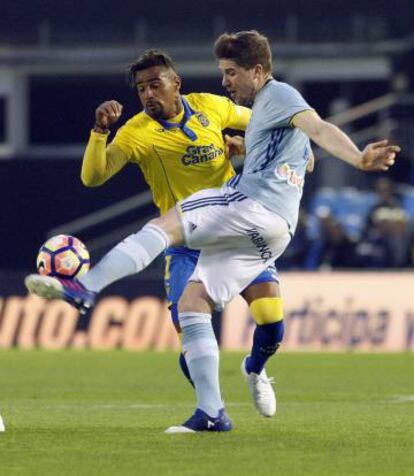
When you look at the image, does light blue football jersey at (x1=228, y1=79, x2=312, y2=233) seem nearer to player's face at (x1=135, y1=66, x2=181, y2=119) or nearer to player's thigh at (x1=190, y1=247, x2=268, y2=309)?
player's thigh at (x1=190, y1=247, x2=268, y2=309)

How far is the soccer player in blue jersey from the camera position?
8344 millimetres

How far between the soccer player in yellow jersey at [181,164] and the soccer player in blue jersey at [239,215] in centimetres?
75

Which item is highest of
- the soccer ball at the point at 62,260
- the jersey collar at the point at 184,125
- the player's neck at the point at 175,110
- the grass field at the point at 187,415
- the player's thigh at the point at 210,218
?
the player's neck at the point at 175,110

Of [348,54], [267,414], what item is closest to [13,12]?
[348,54]

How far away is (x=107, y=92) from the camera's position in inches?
1161

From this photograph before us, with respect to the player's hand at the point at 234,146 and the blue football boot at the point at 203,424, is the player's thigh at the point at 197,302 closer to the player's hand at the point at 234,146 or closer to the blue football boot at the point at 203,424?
the blue football boot at the point at 203,424

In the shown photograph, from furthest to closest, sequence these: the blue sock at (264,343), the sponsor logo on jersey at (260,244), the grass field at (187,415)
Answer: the blue sock at (264,343) < the sponsor logo on jersey at (260,244) < the grass field at (187,415)

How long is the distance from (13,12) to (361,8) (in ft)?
20.6

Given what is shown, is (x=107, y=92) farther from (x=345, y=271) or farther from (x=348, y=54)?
(x=345, y=271)

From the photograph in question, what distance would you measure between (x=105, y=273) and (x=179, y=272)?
5.64 ft

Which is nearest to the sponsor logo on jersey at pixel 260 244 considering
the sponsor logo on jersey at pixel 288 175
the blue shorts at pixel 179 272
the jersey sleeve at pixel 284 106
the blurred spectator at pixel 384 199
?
the sponsor logo on jersey at pixel 288 175

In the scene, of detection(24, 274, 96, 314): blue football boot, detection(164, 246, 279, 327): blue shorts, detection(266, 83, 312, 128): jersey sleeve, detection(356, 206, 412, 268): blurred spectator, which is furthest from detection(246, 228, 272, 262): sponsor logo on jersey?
detection(356, 206, 412, 268): blurred spectator

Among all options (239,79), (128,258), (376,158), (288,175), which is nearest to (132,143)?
(239,79)

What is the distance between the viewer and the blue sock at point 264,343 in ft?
31.4
